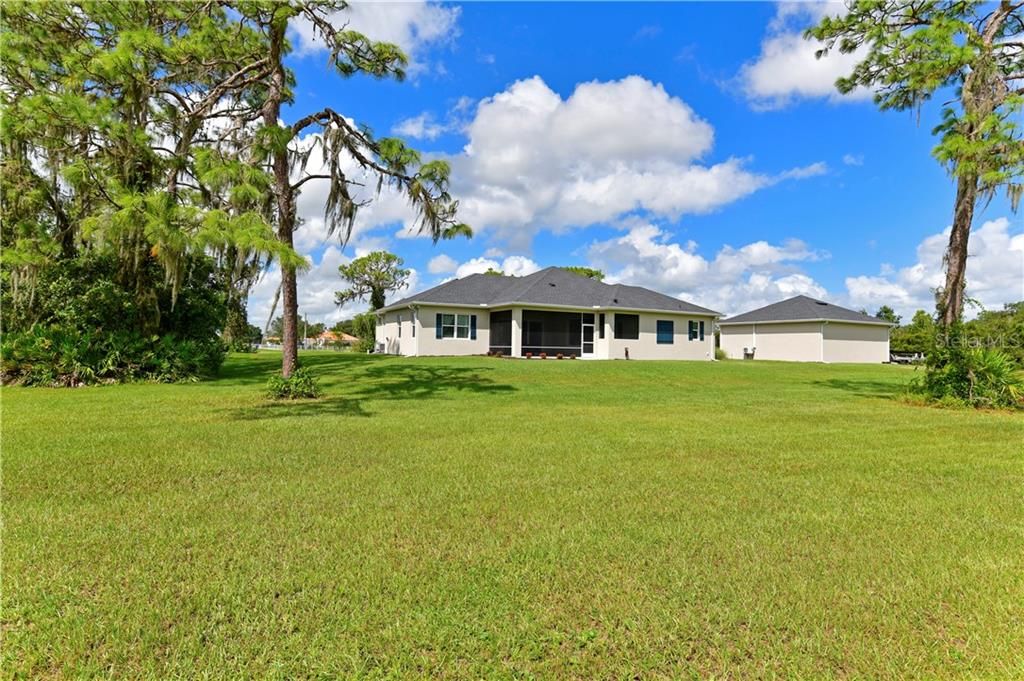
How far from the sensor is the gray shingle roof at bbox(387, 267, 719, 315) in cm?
2561

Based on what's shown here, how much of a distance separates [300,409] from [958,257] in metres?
13.8

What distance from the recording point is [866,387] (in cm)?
1516

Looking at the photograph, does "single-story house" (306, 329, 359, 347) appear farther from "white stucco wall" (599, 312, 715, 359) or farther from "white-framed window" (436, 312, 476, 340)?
"white stucco wall" (599, 312, 715, 359)

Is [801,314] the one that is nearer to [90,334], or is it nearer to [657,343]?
[657,343]

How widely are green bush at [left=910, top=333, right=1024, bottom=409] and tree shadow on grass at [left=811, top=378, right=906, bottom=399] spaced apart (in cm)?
112

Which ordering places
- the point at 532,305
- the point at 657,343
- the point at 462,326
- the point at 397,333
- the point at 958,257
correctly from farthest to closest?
1. the point at 397,333
2. the point at 657,343
3. the point at 462,326
4. the point at 532,305
5. the point at 958,257

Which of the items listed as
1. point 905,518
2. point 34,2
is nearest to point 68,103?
point 34,2

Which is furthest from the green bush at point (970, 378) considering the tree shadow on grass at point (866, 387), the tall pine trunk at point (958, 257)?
the tree shadow on grass at point (866, 387)

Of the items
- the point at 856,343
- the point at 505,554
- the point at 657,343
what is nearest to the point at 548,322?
the point at 657,343

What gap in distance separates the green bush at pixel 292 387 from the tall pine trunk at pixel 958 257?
45.5 ft

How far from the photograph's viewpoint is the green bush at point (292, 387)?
34.3ft

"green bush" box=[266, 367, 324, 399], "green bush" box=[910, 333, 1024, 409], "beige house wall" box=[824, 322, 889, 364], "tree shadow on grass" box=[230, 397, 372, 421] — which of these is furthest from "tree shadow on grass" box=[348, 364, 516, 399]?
Answer: "beige house wall" box=[824, 322, 889, 364]

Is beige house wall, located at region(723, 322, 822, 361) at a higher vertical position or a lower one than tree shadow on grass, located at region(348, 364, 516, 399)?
higher

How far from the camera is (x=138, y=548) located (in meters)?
3.19
